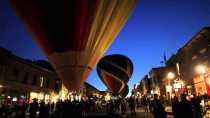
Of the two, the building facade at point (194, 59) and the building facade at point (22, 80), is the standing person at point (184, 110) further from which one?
the building facade at point (194, 59)

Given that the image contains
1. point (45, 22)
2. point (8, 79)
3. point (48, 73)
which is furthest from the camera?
point (48, 73)

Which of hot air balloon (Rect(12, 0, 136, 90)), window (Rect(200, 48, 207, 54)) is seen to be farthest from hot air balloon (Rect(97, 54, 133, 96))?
hot air balloon (Rect(12, 0, 136, 90))

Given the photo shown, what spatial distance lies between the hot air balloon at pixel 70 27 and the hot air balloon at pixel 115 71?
15329 mm

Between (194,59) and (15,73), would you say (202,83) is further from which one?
(15,73)

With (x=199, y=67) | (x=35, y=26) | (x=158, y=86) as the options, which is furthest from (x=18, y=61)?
(x=158, y=86)

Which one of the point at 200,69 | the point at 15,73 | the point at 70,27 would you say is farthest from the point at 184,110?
the point at 15,73

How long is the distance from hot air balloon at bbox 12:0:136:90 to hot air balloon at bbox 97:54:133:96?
15.3 meters

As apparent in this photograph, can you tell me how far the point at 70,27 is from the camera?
12812 millimetres

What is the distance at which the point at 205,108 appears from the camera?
55.9 feet

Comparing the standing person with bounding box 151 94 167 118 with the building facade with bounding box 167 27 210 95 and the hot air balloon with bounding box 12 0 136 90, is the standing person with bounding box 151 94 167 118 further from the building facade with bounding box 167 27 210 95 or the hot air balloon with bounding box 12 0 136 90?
the building facade with bounding box 167 27 210 95

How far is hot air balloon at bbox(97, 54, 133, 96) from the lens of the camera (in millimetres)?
29203

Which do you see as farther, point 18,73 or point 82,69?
point 18,73

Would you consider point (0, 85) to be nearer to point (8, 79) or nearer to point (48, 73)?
point (8, 79)

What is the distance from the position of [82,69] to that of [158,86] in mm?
44127
